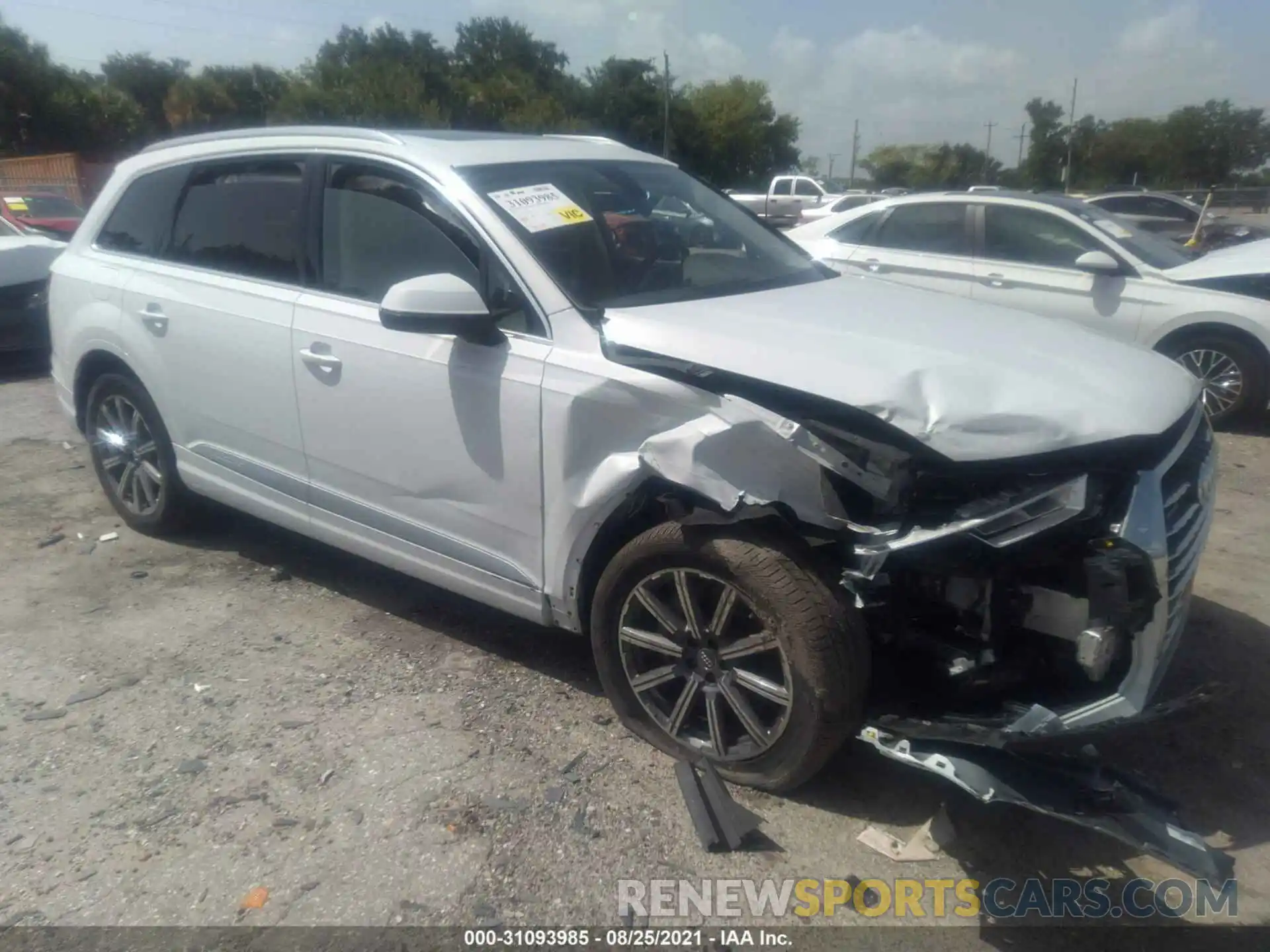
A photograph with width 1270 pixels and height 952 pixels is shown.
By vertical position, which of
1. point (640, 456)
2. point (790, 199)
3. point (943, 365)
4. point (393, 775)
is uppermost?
point (943, 365)

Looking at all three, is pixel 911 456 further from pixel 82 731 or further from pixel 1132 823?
pixel 82 731

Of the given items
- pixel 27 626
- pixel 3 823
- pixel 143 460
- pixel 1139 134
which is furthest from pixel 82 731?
pixel 1139 134

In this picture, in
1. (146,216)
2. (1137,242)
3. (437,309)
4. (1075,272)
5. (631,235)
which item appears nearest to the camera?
(437,309)

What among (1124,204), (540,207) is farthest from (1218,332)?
(1124,204)

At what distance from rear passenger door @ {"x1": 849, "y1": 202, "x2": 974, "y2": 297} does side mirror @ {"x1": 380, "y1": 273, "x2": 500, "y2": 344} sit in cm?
513

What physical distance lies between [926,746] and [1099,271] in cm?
554

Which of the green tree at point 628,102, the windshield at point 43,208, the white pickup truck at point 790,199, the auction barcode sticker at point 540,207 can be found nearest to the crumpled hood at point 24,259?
the windshield at point 43,208

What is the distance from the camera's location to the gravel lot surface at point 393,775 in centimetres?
269

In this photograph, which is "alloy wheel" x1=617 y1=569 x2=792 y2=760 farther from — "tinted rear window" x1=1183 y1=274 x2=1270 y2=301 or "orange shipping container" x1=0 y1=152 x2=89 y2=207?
"orange shipping container" x1=0 y1=152 x2=89 y2=207

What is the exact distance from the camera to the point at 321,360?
11.9ft

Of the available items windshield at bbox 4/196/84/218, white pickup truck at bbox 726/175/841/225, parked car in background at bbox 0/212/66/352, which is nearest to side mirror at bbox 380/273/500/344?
parked car in background at bbox 0/212/66/352

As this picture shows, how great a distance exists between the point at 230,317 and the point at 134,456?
52.2 inches

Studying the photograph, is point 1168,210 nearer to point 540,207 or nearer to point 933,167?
point 540,207

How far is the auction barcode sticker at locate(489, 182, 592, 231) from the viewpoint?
3.34m
